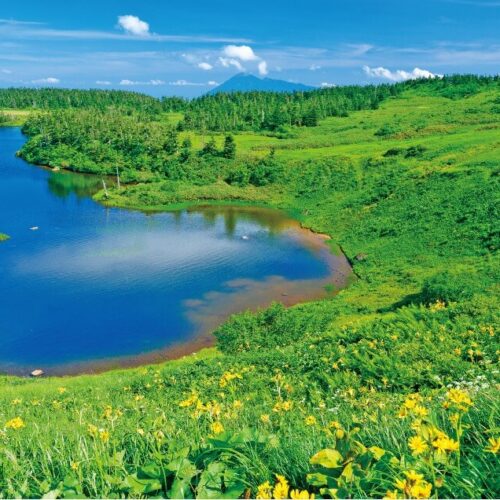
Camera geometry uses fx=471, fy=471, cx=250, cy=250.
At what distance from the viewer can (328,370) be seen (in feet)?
43.7

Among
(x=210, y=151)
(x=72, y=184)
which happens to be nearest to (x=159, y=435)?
(x=210, y=151)

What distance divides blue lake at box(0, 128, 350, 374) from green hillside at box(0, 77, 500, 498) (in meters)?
3.58

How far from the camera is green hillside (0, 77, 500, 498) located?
3.62m

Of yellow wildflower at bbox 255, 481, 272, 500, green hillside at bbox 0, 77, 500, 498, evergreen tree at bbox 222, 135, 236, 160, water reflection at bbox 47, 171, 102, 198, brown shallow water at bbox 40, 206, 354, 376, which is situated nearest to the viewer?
yellow wildflower at bbox 255, 481, 272, 500

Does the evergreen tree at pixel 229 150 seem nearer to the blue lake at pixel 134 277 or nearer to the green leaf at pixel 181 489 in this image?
the blue lake at pixel 134 277

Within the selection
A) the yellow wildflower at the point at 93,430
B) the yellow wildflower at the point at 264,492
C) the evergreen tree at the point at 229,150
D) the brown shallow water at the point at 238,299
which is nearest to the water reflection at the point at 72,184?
the evergreen tree at the point at 229,150

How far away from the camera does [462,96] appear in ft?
423

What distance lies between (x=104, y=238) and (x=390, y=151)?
138ft

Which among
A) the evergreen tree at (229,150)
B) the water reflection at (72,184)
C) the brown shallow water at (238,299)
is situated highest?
the evergreen tree at (229,150)

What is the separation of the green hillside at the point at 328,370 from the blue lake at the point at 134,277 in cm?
358

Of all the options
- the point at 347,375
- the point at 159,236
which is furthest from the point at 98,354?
the point at 159,236

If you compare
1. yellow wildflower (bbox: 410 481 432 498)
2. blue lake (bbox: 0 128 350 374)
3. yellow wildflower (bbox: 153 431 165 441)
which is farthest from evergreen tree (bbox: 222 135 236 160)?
yellow wildflower (bbox: 410 481 432 498)

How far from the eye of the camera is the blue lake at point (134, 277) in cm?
2930

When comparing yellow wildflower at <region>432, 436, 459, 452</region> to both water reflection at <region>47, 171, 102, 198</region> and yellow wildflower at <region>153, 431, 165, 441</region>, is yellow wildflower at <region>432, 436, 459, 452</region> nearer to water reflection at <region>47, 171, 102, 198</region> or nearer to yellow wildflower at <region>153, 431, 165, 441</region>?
yellow wildflower at <region>153, 431, 165, 441</region>
